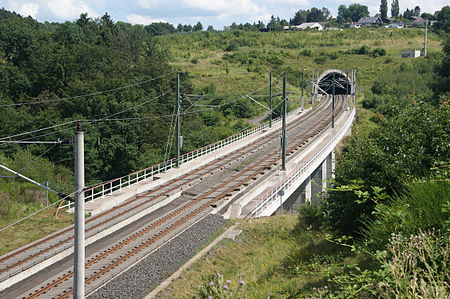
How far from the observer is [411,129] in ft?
48.6

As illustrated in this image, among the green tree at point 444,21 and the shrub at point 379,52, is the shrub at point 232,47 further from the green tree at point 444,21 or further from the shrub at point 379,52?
the green tree at point 444,21

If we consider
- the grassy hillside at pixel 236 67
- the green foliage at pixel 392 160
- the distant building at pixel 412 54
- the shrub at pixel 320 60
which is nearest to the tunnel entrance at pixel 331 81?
the grassy hillside at pixel 236 67

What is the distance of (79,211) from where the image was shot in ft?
39.1

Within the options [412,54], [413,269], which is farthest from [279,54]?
[413,269]

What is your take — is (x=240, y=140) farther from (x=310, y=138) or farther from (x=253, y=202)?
(x=253, y=202)

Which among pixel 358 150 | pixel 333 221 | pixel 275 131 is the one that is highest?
pixel 358 150

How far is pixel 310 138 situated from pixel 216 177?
21.2 meters

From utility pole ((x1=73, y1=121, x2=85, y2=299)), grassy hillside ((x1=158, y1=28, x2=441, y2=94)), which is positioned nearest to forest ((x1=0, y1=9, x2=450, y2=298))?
grassy hillside ((x1=158, y1=28, x2=441, y2=94))

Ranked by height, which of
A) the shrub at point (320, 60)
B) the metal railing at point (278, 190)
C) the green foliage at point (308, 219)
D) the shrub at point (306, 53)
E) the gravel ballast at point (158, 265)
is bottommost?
the metal railing at point (278, 190)

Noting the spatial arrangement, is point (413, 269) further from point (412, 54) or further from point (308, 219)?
point (412, 54)

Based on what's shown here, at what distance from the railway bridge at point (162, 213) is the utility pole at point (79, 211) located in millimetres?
4533

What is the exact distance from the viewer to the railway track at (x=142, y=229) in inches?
732

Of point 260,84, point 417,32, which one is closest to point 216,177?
point 260,84

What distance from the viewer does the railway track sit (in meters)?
18.6
